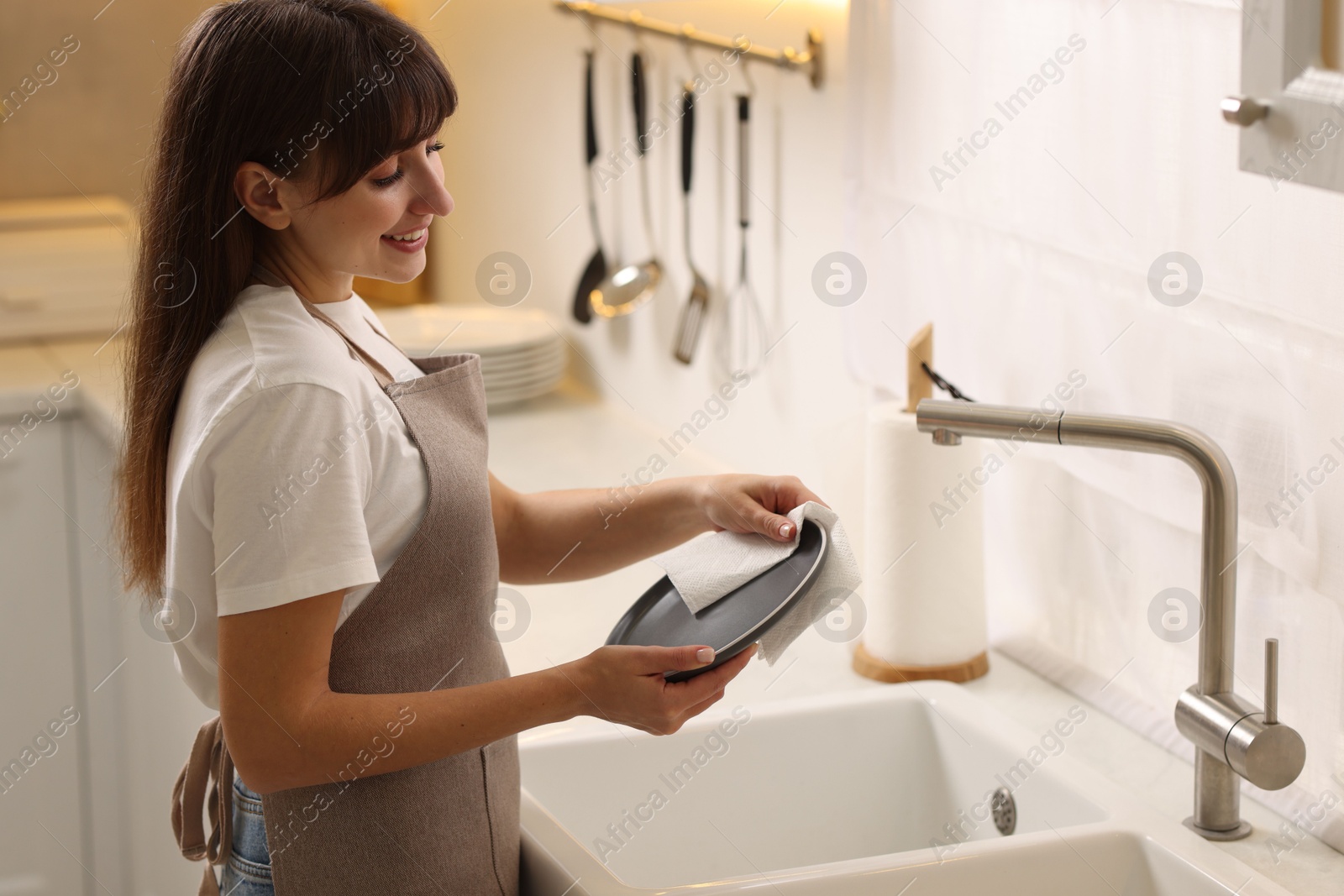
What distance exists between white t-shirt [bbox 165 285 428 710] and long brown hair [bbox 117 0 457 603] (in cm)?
3

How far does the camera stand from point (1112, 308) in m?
1.12

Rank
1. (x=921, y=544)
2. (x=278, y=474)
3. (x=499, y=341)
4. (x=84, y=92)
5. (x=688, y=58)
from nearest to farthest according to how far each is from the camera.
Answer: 1. (x=278, y=474)
2. (x=921, y=544)
3. (x=688, y=58)
4. (x=499, y=341)
5. (x=84, y=92)

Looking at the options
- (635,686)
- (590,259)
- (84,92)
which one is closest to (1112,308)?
(635,686)

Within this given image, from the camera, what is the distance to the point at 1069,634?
127 centimetres

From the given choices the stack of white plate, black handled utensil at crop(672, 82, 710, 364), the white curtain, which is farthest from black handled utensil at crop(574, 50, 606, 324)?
the white curtain

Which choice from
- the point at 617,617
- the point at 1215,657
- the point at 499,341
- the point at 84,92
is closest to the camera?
the point at 1215,657

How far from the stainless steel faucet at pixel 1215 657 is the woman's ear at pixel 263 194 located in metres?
0.51

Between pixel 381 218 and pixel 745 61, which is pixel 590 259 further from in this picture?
pixel 381 218

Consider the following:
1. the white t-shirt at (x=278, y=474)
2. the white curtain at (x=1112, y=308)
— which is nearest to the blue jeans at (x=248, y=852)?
the white t-shirt at (x=278, y=474)

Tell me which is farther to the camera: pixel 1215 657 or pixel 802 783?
pixel 802 783

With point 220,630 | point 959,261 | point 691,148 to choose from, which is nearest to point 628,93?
point 691,148

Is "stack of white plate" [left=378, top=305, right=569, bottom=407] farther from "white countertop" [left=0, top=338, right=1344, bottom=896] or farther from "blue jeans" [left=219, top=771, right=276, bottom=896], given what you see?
"blue jeans" [left=219, top=771, right=276, bottom=896]

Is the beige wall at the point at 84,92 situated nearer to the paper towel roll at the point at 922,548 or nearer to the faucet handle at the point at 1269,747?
the paper towel roll at the point at 922,548

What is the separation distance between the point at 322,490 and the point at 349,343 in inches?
5.1
